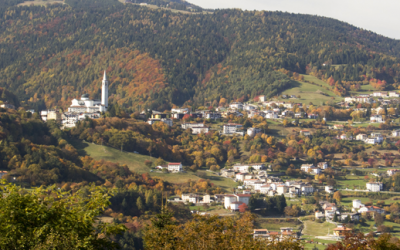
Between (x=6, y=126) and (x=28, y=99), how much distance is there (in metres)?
97.4

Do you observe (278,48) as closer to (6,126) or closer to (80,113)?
(80,113)

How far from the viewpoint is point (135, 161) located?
9119cm

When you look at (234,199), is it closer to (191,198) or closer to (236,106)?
(191,198)

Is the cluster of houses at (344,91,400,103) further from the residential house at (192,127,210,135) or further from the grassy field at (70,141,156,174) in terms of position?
the grassy field at (70,141,156,174)

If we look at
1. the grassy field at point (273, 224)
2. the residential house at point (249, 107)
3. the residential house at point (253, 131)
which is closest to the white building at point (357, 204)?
the grassy field at point (273, 224)

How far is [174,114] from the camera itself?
432 feet

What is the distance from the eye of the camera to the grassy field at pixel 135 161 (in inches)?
3391

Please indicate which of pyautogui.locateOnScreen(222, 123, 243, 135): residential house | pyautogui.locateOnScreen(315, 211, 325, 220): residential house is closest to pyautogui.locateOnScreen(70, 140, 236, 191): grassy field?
pyautogui.locateOnScreen(315, 211, 325, 220): residential house

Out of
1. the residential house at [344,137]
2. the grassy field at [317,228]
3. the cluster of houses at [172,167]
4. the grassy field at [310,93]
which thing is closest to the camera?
the grassy field at [317,228]

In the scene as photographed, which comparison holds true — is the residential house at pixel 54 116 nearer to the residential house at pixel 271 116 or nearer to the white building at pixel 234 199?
the white building at pixel 234 199

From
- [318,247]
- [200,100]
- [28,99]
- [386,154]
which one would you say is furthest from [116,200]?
[28,99]

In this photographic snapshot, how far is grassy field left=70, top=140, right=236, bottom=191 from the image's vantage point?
86144 mm

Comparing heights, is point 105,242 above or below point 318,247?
above

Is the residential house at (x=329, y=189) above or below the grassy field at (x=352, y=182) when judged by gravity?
below
